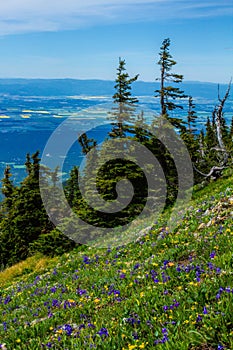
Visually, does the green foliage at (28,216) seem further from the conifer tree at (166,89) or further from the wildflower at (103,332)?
the wildflower at (103,332)

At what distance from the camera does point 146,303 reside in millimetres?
6793

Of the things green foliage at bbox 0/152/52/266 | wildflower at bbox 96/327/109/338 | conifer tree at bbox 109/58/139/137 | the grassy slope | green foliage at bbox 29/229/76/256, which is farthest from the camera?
green foliage at bbox 0/152/52/266

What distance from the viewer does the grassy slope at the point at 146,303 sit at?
5445 mm

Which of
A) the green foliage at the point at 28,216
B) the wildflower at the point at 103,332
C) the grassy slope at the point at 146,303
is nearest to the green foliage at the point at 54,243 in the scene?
the grassy slope at the point at 146,303

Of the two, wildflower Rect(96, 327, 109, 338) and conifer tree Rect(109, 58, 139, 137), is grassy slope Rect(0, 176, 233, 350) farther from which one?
conifer tree Rect(109, 58, 139, 137)

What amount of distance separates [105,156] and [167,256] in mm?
19407

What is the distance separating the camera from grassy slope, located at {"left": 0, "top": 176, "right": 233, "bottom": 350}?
5445 mm

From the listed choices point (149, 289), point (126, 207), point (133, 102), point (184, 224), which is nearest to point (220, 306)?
point (149, 289)

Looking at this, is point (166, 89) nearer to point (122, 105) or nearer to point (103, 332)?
point (122, 105)

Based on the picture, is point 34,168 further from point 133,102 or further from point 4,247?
point 133,102

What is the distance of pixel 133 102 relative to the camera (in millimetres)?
34312

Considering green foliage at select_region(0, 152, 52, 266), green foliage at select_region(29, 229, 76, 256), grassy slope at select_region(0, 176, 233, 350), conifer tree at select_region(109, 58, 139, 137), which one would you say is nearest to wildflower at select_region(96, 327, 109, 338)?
grassy slope at select_region(0, 176, 233, 350)

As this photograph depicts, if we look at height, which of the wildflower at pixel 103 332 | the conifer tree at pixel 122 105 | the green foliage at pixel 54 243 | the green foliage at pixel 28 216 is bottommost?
the green foliage at pixel 28 216

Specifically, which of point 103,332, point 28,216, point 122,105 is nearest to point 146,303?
point 103,332
